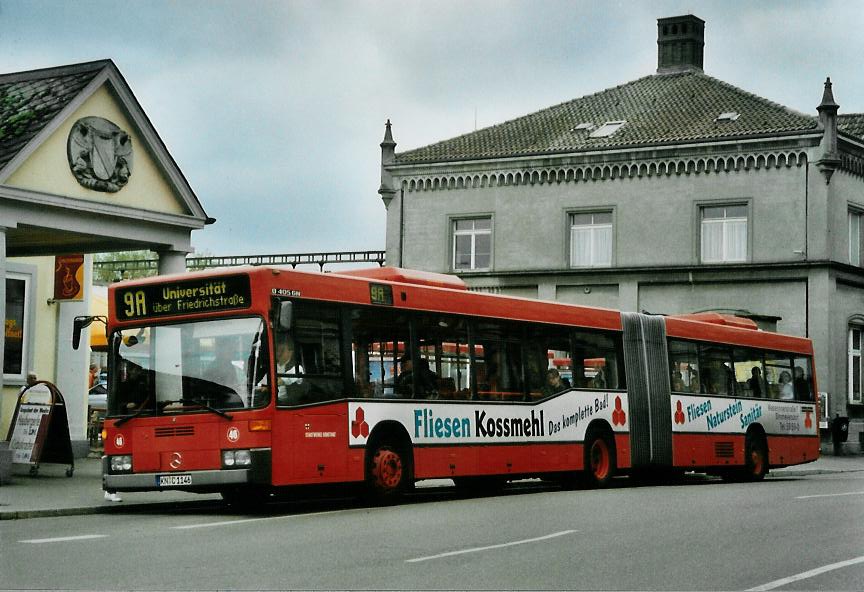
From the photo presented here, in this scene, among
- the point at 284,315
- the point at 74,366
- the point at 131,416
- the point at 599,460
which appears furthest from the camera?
the point at 74,366

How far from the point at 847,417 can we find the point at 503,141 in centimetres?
1536

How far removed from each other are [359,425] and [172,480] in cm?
255

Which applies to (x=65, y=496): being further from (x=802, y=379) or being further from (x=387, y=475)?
(x=802, y=379)

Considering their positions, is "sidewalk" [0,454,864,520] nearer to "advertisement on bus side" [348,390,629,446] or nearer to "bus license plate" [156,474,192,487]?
"bus license plate" [156,474,192,487]

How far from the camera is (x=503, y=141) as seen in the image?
49.7m

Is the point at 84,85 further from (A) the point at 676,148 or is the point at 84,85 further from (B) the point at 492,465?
(A) the point at 676,148

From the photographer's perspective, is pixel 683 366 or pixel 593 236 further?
pixel 593 236

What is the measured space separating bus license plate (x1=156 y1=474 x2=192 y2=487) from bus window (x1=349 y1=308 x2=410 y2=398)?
2524 millimetres

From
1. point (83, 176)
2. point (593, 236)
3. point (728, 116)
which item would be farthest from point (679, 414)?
point (728, 116)

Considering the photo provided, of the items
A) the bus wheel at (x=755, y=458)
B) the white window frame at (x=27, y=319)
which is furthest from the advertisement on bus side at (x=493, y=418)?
the white window frame at (x=27, y=319)

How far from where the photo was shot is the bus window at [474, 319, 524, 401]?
20.9 meters

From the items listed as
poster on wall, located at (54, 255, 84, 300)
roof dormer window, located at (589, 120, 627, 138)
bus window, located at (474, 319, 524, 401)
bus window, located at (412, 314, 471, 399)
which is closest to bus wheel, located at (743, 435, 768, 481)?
bus window, located at (474, 319, 524, 401)

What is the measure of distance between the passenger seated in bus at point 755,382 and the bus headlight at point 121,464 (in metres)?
14.6

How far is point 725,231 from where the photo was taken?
44719mm
